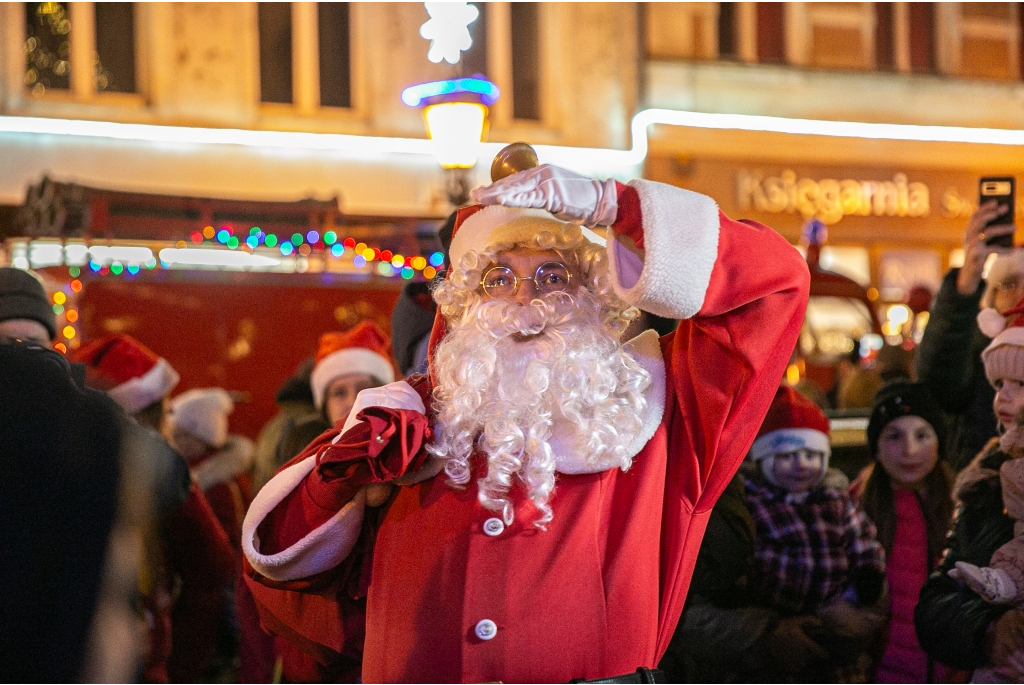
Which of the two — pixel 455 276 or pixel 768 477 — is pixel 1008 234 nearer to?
pixel 768 477

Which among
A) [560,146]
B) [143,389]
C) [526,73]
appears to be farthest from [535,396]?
[526,73]

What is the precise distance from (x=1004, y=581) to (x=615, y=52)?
37.4ft

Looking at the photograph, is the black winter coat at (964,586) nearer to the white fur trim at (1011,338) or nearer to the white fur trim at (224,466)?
the white fur trim at (1011,338)

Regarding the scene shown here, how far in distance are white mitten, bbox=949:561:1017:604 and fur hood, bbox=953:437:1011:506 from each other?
0.20m

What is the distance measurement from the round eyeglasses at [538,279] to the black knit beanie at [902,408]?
6.77ft

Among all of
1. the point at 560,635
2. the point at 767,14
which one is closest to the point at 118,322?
the point at 560,635

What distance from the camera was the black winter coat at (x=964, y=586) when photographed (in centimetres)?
268

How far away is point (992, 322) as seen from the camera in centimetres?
315

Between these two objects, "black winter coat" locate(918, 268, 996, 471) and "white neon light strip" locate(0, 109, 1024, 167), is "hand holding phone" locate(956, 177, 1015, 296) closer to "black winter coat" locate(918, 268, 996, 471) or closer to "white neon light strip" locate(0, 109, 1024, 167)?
"black winter coat" locate(918, 268, 996, 471)

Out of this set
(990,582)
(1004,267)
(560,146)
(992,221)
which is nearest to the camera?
(990,582)

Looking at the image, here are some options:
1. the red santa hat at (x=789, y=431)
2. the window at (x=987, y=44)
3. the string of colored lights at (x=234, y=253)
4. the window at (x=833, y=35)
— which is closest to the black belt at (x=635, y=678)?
the red santa hat at (x=789, y=431)

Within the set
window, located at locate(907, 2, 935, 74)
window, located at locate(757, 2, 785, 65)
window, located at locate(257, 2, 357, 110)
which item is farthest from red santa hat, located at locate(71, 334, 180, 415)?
window, located at locate(907, 2, 935, 74)

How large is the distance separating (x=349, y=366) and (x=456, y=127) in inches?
97.9

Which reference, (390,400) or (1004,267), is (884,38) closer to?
(1004,267)
